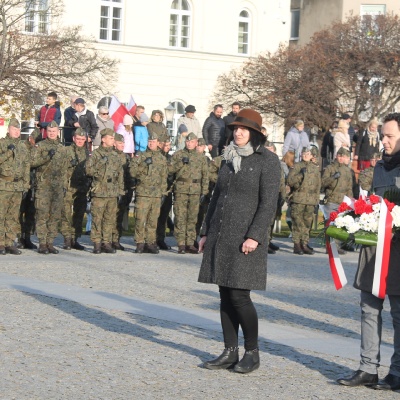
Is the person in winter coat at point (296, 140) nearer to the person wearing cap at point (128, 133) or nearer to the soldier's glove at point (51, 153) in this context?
the person wearing cap at point (128, 133)

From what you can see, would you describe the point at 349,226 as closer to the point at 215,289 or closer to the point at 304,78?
the point at 215,289

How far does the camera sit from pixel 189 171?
65.9 feet

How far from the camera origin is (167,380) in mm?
8703

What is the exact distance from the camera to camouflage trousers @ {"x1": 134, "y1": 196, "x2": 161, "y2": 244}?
19.5 m

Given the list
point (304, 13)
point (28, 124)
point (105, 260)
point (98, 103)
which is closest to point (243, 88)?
point (98, 103)

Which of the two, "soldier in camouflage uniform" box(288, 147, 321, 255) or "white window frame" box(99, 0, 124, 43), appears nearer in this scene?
"soldier in camouflage uniform" box(288, 147, 321, 255)

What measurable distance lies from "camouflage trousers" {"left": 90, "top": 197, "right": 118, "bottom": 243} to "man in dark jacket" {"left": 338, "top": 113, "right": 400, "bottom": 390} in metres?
10.5

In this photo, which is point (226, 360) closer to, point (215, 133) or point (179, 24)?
point (215, 133)

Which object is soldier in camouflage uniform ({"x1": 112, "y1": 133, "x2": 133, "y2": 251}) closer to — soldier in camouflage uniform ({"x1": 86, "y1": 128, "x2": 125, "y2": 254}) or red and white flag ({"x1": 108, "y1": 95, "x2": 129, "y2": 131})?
soldier in camouflage uniform ({"x1": 86, "y1": 128, "x2": 125, "y2": 254})

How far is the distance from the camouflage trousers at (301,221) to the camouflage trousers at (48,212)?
4422mm

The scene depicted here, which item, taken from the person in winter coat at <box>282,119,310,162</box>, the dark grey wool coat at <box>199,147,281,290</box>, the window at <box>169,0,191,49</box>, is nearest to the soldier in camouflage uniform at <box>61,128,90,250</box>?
the person in winter coat at <box>282,119,310,162</box>

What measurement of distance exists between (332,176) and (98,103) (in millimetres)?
24457

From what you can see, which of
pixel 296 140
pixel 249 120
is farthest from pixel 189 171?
pixel 249 120

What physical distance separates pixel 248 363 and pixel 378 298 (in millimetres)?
1105
